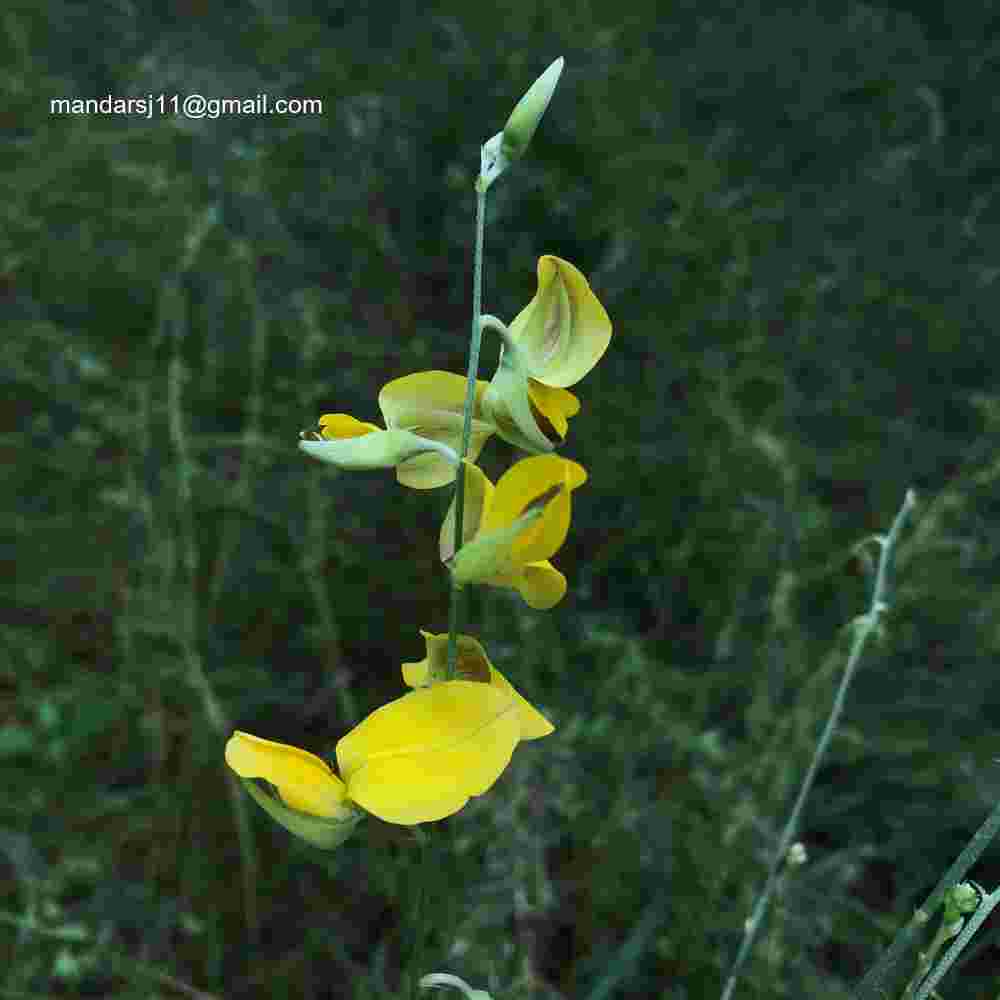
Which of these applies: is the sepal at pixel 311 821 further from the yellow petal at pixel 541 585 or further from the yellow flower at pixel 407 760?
the yellow petal at pixel 541 585

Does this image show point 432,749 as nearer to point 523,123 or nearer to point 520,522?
point 520,522

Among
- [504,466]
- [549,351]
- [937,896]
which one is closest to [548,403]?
[549,351]

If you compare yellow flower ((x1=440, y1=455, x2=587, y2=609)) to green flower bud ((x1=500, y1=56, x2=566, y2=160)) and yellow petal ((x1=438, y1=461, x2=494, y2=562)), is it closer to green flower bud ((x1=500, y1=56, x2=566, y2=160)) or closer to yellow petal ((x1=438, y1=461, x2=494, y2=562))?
yellow petal ((x1=438, y1=461, x2=494, y2=562))

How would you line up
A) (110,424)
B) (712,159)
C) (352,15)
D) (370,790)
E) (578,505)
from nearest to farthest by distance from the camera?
(370,790) → (110,424) → (578,505) → (712,159) → (352,15)

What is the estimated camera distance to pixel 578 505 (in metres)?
1.78

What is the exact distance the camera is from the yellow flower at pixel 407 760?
21.7 inches

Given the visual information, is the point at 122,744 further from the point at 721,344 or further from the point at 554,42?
the point at 554,42

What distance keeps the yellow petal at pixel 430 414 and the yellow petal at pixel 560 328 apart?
33 millimetres

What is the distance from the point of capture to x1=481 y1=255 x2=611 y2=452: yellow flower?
0.57m

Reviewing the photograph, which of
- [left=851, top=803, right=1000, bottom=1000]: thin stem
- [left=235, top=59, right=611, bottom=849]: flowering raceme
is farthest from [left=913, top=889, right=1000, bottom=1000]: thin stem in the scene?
[left=235, top=59, right=611, bottom=849]: flowering raceme

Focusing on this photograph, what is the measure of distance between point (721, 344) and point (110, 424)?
84 centimetres

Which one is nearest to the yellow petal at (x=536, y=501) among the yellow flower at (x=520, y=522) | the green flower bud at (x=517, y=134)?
the yellow flower at (x=520, y=522)

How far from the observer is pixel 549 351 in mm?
593

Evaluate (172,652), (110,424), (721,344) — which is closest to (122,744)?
(172,652)
